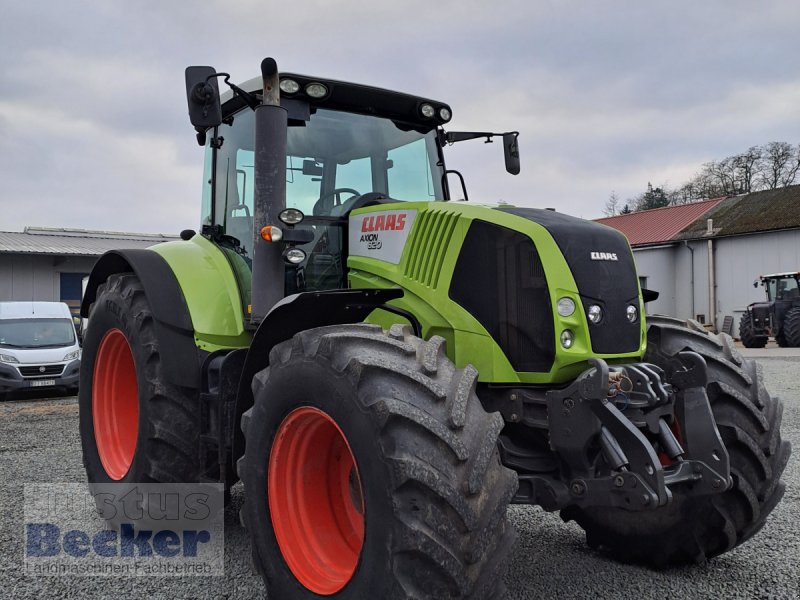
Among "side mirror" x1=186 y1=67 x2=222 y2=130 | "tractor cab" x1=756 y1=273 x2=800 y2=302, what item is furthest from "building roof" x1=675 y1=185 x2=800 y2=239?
"side mirror" x1=186 y1=67 x2=222 y2=130

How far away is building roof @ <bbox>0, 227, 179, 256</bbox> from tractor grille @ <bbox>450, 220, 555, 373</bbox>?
2034cm

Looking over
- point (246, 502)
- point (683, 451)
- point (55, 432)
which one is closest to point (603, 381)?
point (683, 451)

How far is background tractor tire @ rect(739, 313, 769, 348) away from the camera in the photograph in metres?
24.3

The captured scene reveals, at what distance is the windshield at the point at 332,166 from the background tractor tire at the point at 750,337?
73.9 feet

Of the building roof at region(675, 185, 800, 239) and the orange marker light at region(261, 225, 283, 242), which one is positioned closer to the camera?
the orange marker light at region(261, 225, 283, 242)

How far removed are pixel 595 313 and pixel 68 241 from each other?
1041 inches

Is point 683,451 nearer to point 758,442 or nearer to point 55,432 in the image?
point 758,442

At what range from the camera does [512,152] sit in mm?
4984

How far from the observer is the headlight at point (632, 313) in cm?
348

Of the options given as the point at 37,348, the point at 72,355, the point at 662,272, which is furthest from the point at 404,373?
the point at 662,272

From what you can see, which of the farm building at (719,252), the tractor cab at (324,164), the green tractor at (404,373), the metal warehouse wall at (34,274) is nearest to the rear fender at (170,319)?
the green tractor at (404,373)

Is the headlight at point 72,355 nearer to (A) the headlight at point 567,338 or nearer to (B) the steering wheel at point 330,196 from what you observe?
(B) the steering wheel at point 330,196

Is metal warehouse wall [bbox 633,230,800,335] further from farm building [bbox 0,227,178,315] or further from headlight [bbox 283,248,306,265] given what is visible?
headlight [bbox 283,248,306,265]

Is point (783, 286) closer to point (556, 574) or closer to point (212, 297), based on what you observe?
point (556, 574)
